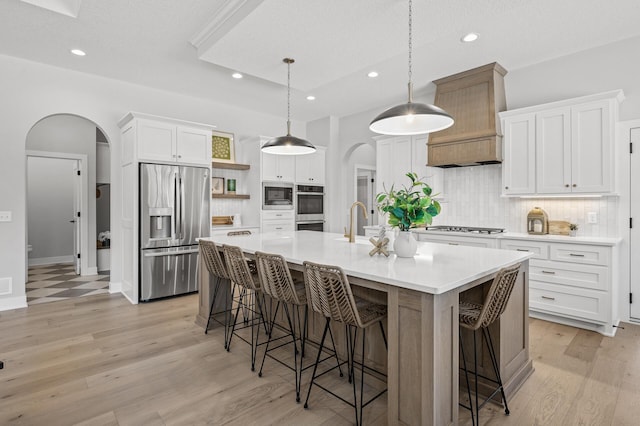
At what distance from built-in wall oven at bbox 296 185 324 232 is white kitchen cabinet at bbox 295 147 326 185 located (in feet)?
0.36

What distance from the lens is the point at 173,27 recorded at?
10.6 feet

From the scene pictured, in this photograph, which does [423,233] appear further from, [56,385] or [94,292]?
[94,292]

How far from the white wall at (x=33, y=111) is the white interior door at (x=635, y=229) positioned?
580 centimetres

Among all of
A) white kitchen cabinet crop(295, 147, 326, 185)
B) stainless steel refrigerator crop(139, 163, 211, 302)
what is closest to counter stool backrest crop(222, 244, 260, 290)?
stainless steel refrigerator crop(139, 163, 211, 302)

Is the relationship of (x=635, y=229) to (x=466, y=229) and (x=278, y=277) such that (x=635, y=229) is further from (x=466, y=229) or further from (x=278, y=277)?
(x=278, y=277)

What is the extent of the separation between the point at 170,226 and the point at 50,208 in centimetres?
458

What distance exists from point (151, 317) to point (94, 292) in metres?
1.72

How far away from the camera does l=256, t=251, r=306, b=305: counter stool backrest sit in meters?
2.25

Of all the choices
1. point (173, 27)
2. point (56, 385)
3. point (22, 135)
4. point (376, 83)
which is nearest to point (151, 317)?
point (56, 385)

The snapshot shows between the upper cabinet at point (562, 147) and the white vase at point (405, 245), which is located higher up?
the upper cabinet at point (562, 147)

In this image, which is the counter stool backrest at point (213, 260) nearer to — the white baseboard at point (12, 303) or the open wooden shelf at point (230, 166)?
the open wooden shelf at point (230, 166)

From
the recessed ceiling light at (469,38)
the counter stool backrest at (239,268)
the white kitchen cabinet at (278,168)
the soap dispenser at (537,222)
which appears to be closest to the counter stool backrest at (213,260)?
the counter stool backrest at (239,268)

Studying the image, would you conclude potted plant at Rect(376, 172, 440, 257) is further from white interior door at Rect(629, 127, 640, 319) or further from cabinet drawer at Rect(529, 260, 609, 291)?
white interior door at Rect(629, 127, 640, 319)

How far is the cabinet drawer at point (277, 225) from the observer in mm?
5656
